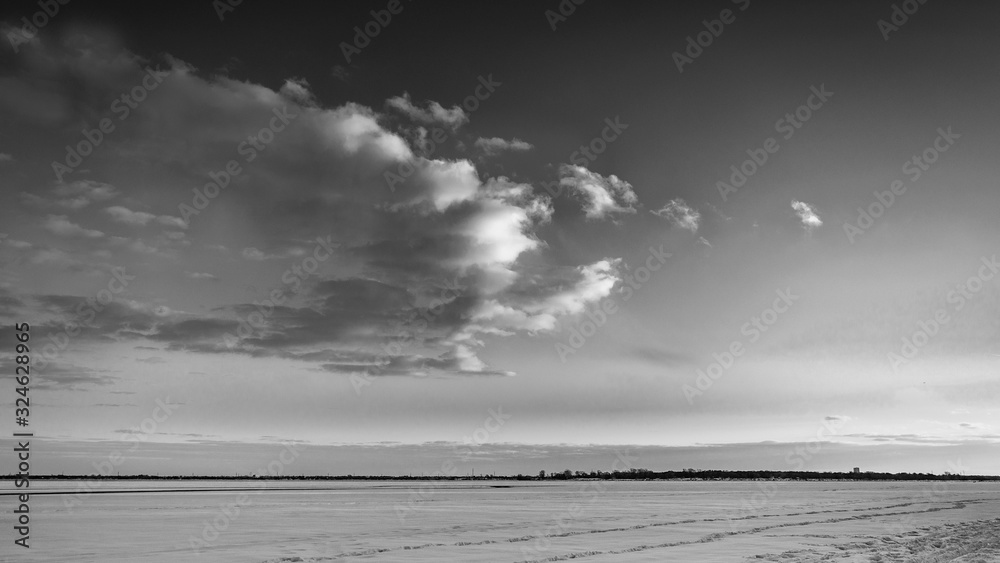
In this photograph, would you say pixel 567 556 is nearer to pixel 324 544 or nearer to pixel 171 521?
pixel 324 544

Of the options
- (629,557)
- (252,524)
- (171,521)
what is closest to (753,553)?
(629,557)

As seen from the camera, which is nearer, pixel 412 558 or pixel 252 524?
pixel 412 558

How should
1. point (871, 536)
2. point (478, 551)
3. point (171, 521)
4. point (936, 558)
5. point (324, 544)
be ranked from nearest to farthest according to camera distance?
point (936, 558) < point (478, 551) < point (324, 544) < point (871, 536) < point (171, 521)

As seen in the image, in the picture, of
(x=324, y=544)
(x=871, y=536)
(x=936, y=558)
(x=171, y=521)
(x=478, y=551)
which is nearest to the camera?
(x=936, y=558)

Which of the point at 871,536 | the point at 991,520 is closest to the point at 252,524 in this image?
the point at 871,536

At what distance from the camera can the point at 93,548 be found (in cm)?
2873

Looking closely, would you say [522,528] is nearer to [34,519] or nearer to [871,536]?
[871,536]

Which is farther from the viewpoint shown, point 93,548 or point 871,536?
point 871,536

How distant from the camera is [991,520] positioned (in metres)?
46.4

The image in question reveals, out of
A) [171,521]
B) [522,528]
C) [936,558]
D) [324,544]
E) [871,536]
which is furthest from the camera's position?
[171,521]

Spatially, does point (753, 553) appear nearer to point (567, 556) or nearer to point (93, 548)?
point (567, 556)

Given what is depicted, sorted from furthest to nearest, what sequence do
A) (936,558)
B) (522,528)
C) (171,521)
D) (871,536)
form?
(171,521) → (522,528) → (871,536) → (936,558)

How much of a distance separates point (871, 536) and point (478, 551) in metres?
19.3

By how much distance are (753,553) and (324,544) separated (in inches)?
674
